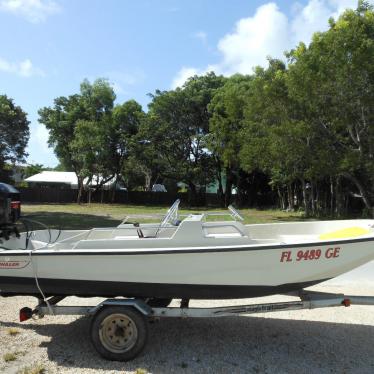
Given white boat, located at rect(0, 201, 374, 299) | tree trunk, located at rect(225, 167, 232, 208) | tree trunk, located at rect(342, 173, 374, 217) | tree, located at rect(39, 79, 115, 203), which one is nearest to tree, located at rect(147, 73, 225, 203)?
tree trunk, located at rect(225, 167, 232, 208)

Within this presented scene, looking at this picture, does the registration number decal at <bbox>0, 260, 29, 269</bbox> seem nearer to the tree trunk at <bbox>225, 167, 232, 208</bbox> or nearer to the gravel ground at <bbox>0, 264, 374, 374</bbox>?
the gravel ground at <bbox>0, 264, 374, 374</bbox>

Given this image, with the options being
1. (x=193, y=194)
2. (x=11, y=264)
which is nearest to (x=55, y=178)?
(x=193, y=194)

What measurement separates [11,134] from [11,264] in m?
26.2

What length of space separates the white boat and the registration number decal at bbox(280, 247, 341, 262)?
1 cm

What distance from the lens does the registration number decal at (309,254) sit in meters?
4.70

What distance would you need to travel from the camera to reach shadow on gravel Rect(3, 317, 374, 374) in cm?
464

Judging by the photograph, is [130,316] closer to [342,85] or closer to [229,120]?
[342,85]

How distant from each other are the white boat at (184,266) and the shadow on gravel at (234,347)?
0.67 metres

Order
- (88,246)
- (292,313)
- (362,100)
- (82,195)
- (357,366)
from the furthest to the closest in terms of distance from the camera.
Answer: (82,195)
(362,100)
(292,313)
(88,246)
(357,366)

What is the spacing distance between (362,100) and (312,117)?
2842mm

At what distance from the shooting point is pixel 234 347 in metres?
5.18

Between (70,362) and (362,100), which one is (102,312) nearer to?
(70,362)

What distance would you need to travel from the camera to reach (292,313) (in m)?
6.48

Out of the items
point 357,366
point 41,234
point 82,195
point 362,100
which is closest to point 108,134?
point 82,195
